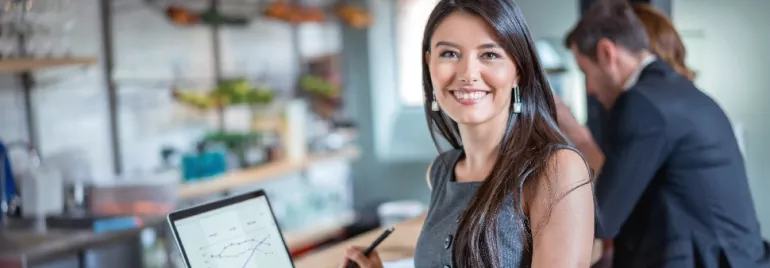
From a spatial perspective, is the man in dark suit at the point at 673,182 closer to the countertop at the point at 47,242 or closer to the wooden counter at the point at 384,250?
the wooden counter at the point at 384,250

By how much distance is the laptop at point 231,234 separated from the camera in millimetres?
1509

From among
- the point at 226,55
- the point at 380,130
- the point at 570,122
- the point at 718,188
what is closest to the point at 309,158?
the point at 226,55

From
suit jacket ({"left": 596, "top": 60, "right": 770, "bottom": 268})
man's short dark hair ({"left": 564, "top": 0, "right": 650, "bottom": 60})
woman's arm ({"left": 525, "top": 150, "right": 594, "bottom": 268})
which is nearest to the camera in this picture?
woman's arm ({"left": 525, "top": 150, "right": 594, "bottom": 268})

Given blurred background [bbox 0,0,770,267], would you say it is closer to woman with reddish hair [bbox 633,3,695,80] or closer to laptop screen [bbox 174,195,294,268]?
woman with reddish hair [bbox 633,3,695,80]

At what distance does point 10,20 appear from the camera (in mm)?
3572

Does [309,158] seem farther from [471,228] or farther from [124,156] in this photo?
[471,228]

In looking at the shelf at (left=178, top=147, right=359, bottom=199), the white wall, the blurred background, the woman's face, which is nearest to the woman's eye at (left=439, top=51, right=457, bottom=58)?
the woman's face

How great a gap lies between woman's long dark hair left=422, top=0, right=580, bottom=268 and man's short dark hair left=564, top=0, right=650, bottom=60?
0.93 m

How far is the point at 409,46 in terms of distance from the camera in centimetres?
668

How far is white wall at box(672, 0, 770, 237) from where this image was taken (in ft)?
11.6

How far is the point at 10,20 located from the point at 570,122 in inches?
89.4

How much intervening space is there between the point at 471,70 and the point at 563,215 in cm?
28

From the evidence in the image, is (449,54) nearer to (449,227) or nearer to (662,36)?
(449,227)

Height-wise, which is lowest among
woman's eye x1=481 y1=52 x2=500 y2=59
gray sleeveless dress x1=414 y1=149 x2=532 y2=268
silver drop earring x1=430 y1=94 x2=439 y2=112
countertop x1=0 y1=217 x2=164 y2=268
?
countertop x1=0 y1=217 x2=164 y2=268
